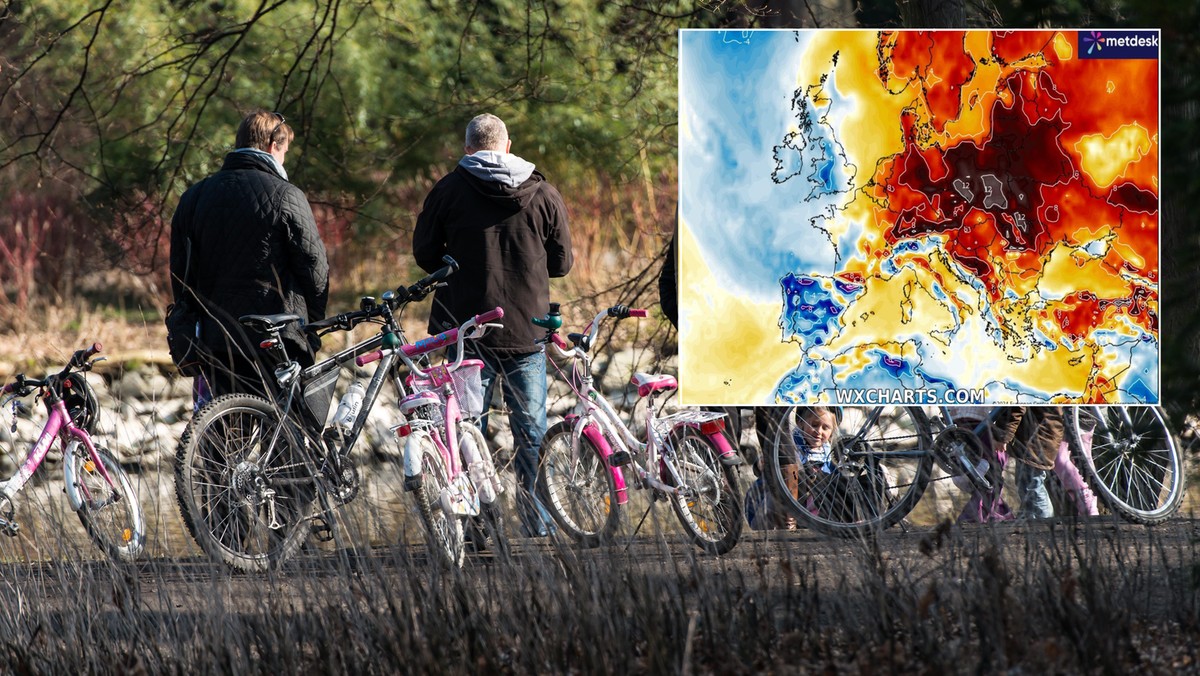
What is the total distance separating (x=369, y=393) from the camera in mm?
5887

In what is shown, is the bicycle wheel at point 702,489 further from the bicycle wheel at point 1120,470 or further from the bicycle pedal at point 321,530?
the bicycle wheel at point 1120,470

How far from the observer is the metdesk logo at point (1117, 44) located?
15.7ft

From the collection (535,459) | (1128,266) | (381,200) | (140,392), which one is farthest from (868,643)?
(381,200)

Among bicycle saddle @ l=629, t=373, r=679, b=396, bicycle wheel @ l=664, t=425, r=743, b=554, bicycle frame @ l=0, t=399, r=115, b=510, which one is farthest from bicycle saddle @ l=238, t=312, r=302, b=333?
bicycle wheel @ l=664, t=425, r=743, b=554

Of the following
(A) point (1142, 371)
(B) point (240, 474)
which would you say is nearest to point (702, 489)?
(A) point (1142, 371)

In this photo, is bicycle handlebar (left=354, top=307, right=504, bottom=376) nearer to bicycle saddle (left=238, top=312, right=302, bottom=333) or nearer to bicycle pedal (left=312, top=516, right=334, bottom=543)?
bicycle saddle (left=238, top=312, right=302, bottom=333)

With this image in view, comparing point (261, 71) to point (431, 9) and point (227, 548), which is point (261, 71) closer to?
point (431, 9)

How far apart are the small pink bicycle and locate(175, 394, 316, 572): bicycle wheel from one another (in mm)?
321

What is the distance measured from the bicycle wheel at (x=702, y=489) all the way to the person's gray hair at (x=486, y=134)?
147 cm

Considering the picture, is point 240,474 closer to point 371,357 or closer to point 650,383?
point 371,357

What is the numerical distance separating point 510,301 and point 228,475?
1.38 meters

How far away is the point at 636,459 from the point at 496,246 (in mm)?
1119

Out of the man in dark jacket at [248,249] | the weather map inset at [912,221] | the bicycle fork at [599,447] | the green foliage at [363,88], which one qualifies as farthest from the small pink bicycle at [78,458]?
the green foliage at [363,88]

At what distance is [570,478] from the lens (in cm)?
578
